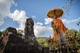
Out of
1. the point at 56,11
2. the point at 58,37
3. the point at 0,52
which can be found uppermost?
the point at 56,11

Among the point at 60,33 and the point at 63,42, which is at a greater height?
the point at 60,33

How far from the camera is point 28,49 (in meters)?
15.9

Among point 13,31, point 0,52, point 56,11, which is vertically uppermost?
point 56,11

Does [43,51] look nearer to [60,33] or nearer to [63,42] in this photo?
[60,33]

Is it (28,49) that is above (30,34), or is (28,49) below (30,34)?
below

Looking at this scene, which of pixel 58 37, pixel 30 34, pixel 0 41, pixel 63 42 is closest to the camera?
pixel 63 42

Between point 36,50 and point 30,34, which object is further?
point 30,34

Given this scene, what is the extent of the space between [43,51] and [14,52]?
357cm

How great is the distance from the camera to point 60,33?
1425 cm

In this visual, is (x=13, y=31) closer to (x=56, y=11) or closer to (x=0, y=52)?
(x=0, y=52)

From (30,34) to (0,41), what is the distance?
20.1 feet

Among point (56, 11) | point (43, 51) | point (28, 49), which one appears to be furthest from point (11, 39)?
point (56, 11)

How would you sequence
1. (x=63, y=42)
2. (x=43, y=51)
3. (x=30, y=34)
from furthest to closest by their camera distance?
(x=30, y=34) → (x=43, y=51) → (x=63, y=42)

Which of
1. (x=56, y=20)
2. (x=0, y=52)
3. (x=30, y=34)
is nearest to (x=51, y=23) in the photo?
(x=56, y=20)
